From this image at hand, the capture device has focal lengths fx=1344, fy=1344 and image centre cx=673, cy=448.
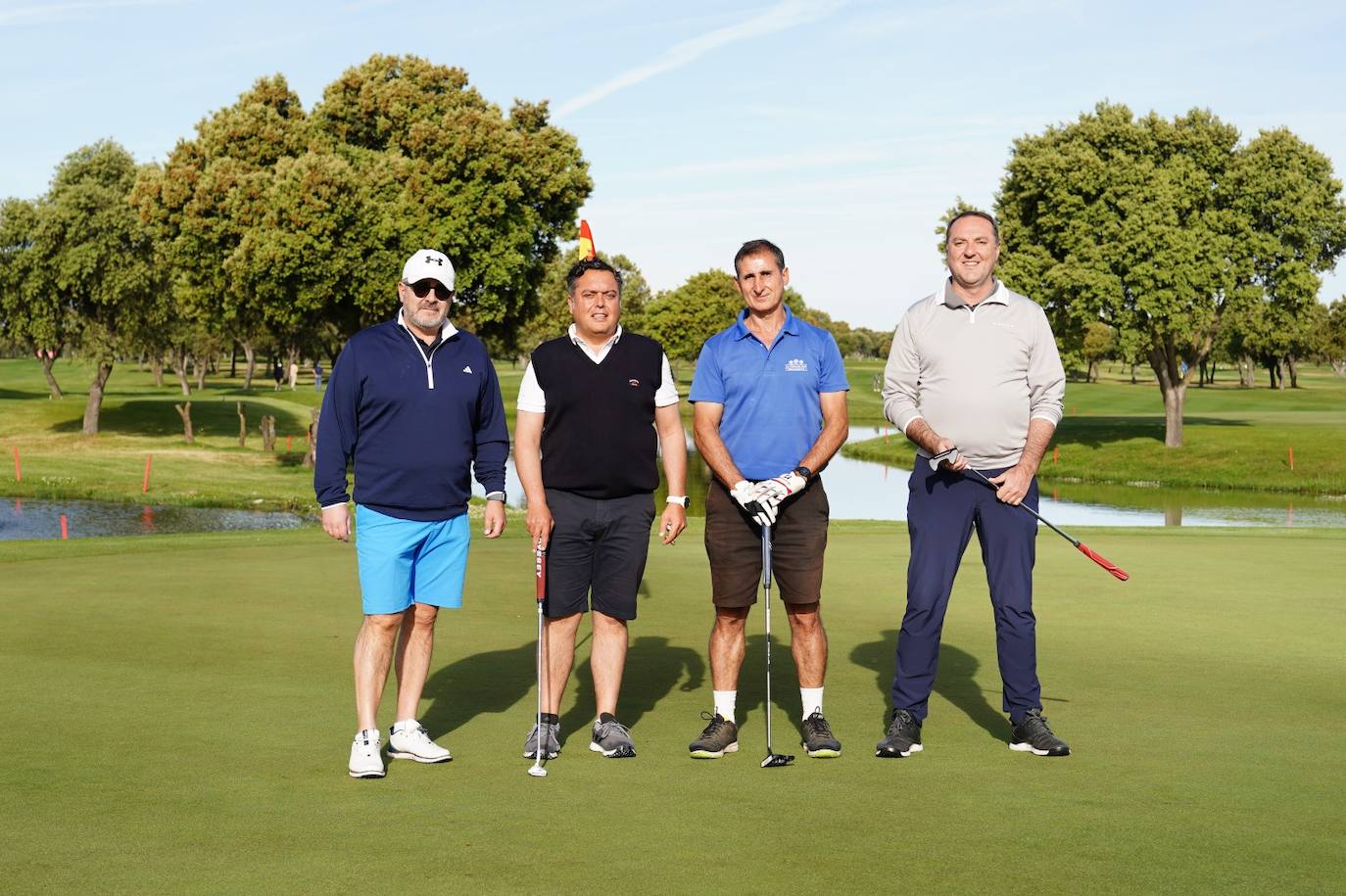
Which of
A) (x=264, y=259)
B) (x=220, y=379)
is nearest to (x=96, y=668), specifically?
(x=264, y=259)

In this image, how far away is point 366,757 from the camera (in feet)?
16.5

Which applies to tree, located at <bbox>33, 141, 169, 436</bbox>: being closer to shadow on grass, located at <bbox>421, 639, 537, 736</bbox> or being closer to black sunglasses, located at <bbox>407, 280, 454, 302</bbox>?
shadow on grass, located at <bbox>421, 639, 537, 736</bbox>

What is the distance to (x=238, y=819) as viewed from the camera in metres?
4.39

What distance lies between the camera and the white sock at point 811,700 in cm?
577

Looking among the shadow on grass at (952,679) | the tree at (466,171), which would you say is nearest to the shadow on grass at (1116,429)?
the tree at (466,171)

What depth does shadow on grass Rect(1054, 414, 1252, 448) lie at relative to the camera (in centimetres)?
4541

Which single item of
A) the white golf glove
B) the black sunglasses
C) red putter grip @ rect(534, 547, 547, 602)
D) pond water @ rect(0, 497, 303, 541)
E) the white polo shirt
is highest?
the black sunglasses

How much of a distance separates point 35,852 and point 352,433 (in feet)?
6.87

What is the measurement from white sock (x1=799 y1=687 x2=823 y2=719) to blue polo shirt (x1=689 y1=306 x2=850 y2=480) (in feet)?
3.14

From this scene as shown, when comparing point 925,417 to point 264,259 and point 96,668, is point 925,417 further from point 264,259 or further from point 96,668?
point 264,259

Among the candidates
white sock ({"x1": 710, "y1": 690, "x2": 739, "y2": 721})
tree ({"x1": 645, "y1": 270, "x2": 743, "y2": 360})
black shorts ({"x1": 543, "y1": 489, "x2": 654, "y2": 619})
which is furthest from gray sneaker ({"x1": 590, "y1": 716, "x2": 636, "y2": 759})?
tree ({"x1": 645, "y1": 270, "x2": 743, "y2": 360})

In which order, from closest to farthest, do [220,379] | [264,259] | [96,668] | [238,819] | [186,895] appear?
[186,895]
[238,819]
[96,668]
[264,259]
[220,379]

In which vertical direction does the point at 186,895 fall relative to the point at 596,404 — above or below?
below

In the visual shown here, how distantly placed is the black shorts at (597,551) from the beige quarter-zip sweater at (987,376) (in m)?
1.22
